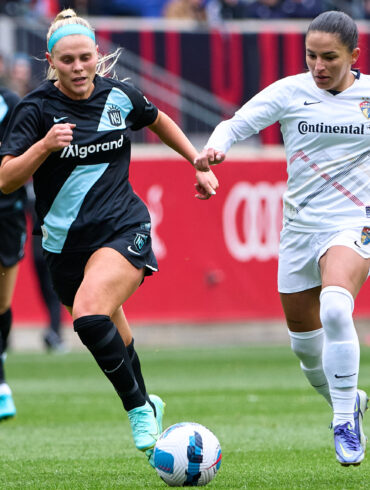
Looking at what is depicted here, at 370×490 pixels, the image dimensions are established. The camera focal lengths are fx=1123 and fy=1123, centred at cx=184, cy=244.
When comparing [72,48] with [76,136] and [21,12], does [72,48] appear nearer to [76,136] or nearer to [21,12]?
[76,136]

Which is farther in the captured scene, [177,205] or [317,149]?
[177,205]

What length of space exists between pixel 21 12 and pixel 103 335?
13.0 m

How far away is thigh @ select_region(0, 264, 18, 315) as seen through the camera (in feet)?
26.9

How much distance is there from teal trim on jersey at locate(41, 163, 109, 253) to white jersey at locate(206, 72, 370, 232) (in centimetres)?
68

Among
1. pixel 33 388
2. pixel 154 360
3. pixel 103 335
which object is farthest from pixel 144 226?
pixel 154 360

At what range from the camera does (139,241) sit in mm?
6074

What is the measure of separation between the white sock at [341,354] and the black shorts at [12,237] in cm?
318

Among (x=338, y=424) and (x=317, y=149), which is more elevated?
(x=317, y=149)

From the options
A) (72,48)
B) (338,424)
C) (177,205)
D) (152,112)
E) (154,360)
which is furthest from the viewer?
(177,205)

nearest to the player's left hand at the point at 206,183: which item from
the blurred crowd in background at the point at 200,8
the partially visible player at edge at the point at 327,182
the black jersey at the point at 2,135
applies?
the partially visible player at edge at the point at 327,182

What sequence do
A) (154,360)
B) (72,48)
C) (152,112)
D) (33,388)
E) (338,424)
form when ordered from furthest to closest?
(154,360), (33,388), (152,112), (72,48), (338,424)

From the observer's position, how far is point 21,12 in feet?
58.4

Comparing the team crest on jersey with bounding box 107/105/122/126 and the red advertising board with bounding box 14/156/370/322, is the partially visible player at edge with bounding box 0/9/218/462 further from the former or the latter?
the red advertising board with bounding box 14/156/370/322

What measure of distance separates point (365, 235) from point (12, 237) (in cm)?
323
